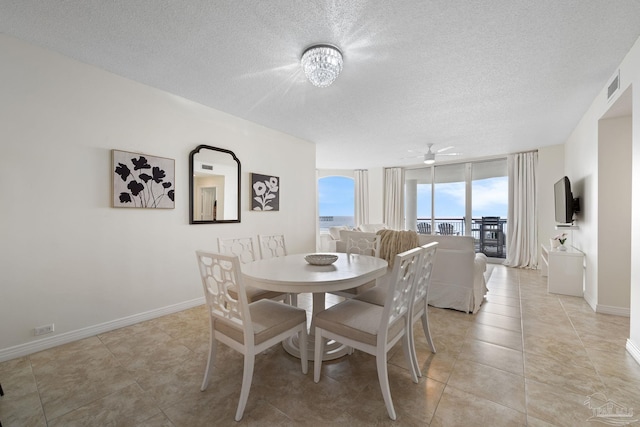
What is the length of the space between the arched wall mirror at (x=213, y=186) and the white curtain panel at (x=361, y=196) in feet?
15.9

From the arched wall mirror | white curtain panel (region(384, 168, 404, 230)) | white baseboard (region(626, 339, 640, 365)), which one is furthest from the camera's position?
white curtain panel (region(384, 168, 404, 230))

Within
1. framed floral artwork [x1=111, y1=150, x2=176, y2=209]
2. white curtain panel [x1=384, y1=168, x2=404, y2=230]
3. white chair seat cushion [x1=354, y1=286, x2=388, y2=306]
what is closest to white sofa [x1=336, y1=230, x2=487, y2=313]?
white chair seat cushion [x1=354, y1=286, x2=388, y2=306]

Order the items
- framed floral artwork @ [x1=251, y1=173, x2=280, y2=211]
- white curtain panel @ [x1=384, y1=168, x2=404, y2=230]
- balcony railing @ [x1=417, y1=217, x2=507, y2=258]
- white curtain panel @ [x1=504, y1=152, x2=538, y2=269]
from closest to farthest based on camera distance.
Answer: framed floral artwork @ [x1=251, y1=173, x2=280, y2=211], white curtain panel @ [x1=504, y1=152, x2=538, y2=269], balcony railing @ [x1=417, y1=217, x2=507, y2=258], white curtain panel @ [x1=384, y1=168, x2=404, y2=230]

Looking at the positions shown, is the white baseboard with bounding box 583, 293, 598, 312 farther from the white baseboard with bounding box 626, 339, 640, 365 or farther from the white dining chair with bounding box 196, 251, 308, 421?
the white dining chair with bounding box 196, 251, 308, 421

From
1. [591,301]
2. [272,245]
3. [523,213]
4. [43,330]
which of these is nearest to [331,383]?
[272,245]

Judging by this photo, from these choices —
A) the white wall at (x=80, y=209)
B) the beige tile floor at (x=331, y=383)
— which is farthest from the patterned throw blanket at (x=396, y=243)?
the white wall at (x=80, y=209)

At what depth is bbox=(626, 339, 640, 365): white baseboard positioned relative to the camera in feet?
6.43

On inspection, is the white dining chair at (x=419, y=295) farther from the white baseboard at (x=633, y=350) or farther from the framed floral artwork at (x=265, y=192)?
the framed floral artwork at (x=265, y=192)

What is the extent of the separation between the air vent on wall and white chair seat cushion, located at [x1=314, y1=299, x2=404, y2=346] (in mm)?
2990

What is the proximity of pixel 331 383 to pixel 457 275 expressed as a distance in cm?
207

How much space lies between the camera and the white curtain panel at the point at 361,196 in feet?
26.0

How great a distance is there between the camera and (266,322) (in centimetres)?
161

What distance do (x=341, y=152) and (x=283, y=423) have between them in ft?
16.9

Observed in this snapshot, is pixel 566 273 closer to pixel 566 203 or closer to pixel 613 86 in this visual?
pixel 566 203
